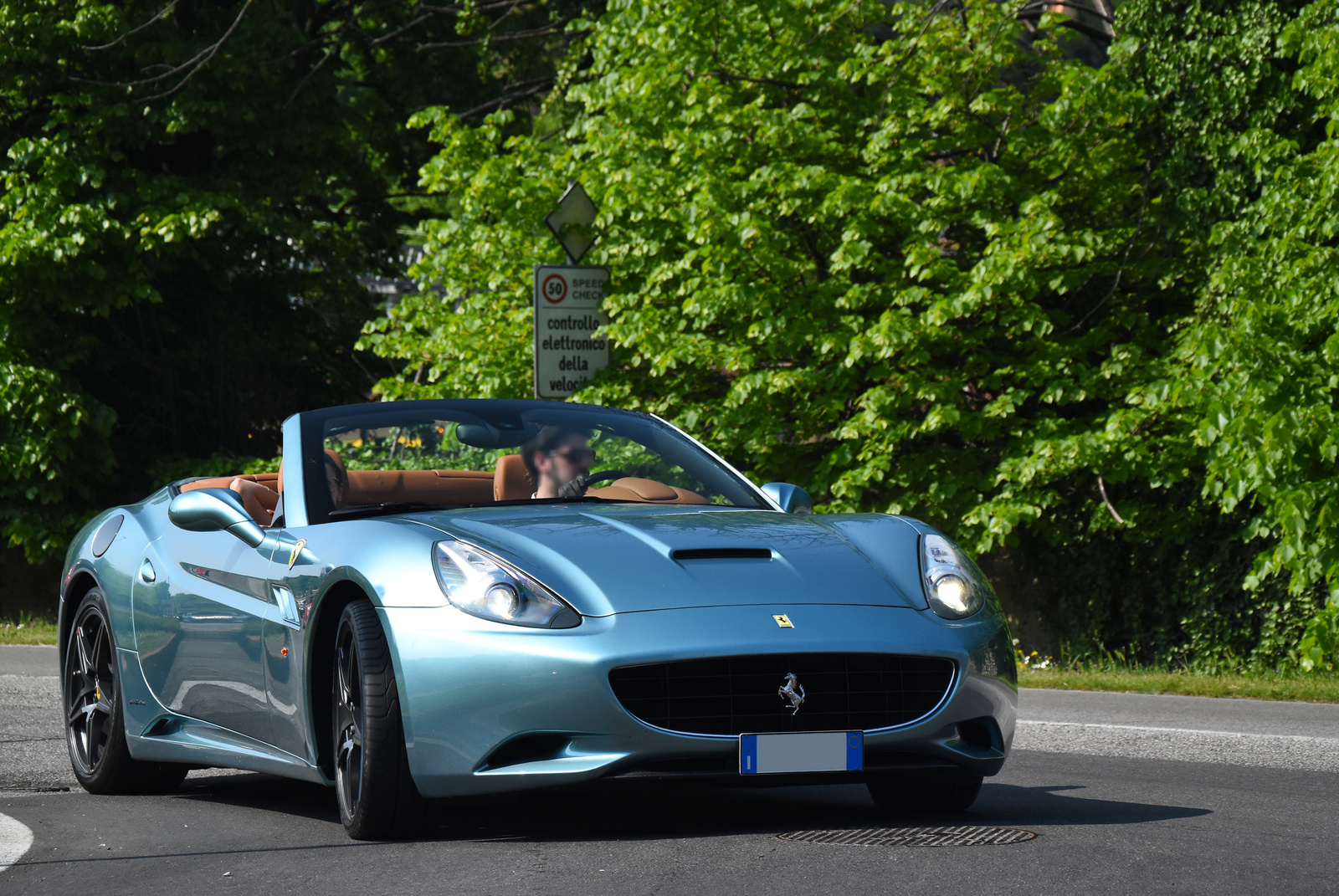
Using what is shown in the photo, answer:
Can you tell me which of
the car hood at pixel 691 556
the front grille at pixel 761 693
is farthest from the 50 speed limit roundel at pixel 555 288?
the front grille at pixel 761 693

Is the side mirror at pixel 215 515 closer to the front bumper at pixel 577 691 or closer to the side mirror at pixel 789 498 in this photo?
the front bumper at pixel 577 691

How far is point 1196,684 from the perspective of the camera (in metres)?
10.5

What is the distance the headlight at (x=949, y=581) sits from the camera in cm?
498

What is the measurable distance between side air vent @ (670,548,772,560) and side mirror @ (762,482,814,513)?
974 millimetres

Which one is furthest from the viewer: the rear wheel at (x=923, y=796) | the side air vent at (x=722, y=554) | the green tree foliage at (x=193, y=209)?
the green tree foliage at (x=193, y=209)

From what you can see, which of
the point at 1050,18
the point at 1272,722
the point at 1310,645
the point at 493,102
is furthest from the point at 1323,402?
the point at 493,102

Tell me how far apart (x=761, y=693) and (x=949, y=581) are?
771 mm

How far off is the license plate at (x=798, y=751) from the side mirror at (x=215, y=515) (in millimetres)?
1896

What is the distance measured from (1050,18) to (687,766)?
1140 cm

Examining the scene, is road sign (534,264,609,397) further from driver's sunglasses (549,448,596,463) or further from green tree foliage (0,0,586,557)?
driver's sunglasses (549,448,596,463)

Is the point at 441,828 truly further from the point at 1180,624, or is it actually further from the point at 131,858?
the point at 1180,624

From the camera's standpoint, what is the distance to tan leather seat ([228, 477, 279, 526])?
6150 millimetres

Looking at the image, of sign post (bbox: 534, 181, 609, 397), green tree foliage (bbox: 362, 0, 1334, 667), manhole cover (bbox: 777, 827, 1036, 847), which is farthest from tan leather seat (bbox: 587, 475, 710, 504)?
sign post (bbox: 534, 181, 609, 397)

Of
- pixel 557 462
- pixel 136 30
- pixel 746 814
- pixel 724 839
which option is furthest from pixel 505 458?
pixel 136 30
